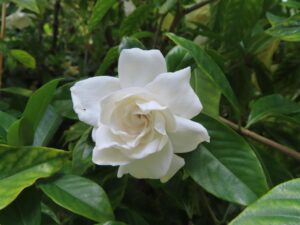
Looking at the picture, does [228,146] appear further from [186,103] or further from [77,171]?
[77,171]

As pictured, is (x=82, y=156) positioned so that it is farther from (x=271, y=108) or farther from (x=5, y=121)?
(x=271, y=108)

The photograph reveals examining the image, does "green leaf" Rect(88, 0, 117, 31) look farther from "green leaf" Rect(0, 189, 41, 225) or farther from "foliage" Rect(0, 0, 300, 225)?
"green leaf" Rect(0, 189, 41, 225)

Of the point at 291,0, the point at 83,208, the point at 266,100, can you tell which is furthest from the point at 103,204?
the point at 291,0

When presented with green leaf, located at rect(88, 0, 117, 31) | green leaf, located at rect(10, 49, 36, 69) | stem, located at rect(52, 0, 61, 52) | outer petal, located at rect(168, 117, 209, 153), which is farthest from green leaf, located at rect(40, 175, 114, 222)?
stem, located at rect(52, 0, 61, 52)

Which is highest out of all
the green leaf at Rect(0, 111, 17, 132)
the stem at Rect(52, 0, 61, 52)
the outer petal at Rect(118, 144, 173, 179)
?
the outer petal at Rect(118, 144, 173, 179)

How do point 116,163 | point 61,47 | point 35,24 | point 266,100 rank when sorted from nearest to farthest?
point 116,163 < point 266,100 < point 35,24 < point 61,47

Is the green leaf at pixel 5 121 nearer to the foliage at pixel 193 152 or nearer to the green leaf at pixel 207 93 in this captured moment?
the foliage at pixel 193 152
